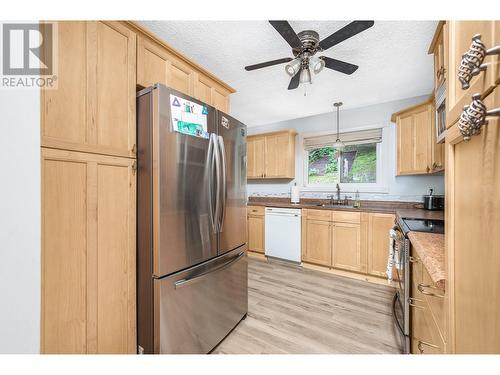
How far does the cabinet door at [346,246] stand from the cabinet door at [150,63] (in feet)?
9.18

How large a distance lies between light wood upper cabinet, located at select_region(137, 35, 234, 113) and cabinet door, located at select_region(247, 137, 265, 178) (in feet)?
6.99

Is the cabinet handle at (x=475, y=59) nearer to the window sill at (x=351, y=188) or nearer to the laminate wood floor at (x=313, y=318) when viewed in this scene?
the laminate wood floor at (x=313, y=318)

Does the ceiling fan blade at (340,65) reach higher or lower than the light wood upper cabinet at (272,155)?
higher

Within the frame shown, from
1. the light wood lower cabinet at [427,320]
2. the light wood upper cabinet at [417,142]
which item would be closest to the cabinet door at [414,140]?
the light wood upper cabinet at [417,142]

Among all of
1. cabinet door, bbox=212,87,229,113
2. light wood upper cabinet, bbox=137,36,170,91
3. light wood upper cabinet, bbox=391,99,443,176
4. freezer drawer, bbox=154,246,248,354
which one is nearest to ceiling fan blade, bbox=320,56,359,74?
Result: cabinet door, bbox=212,87,229,113

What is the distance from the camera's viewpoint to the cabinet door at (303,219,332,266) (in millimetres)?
3059

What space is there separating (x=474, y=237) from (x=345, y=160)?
336 cm

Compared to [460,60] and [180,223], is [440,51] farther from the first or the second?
[180,223]

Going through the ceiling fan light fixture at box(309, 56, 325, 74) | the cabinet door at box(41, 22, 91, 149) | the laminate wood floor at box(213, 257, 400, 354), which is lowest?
the laminate wood floor at box(213, 257, 400, 354)

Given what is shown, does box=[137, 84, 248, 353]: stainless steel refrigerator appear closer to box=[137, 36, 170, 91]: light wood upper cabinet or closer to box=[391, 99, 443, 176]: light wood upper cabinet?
box=[137, 36, 170, 91]: light wood upper cabinet

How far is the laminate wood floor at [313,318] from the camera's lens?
5.24 feet

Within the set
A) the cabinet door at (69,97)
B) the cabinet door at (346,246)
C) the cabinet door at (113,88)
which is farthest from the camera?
the cabinet door at (346,246)

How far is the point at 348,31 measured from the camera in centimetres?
137

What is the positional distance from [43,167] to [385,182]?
12.7 feet
